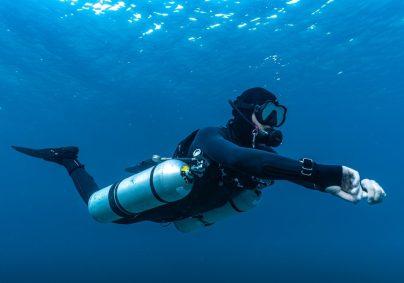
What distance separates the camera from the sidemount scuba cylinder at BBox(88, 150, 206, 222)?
426 cm

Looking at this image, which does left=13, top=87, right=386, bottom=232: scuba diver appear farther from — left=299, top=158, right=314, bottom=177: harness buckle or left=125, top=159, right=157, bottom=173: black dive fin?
left=125, top=159, right=157, bottom=173: black dive fin

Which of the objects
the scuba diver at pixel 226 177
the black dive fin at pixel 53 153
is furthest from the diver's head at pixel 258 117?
the black dive fin at pixel 53 153

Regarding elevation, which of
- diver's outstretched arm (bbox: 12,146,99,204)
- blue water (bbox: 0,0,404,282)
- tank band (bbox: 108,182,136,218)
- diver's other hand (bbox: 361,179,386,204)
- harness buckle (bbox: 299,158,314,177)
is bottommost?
diver's other hand (bbox: 361,179,386,204)

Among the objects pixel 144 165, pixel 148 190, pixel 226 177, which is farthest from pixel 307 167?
pixel 144 165

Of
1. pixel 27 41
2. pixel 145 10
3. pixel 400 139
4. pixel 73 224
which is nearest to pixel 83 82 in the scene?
pixel 27 41

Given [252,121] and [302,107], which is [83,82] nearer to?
[302,107]

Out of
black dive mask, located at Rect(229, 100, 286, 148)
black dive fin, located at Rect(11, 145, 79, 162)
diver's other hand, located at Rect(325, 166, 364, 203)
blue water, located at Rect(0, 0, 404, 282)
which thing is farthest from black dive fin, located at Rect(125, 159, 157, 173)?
blue water, located at Rect(0, 0, 404, 282)

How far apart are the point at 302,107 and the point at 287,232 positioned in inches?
2671

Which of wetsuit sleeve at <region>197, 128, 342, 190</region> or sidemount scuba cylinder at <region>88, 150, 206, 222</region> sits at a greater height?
sidemount scuba cylinder at <region>88, 150, 206, 222</region>

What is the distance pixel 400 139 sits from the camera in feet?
178

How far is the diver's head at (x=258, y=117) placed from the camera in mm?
4295

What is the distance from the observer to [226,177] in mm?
4492

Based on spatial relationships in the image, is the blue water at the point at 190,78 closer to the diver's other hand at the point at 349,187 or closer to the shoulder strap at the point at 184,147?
the shoulder strap at the point at 184,147

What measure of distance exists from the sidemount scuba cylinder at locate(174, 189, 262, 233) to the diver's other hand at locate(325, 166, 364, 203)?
7.31 feet
